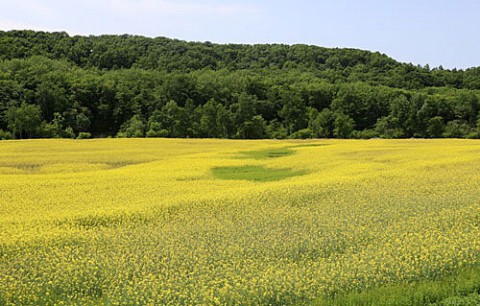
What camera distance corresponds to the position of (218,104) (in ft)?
300

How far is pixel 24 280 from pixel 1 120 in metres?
73.7

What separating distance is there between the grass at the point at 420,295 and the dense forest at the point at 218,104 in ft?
223

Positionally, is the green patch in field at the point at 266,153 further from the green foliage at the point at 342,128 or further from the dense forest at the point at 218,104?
the green foliage at the point at 342,128

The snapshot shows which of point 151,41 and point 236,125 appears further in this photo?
point 151,41

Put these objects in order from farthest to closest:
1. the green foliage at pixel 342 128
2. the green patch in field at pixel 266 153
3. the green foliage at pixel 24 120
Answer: the green foliage at pixel 342 128 < the green foliage at pixel 24 120 < the green patch in field at pixel 266 153

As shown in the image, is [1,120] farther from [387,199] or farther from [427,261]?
[427,261]

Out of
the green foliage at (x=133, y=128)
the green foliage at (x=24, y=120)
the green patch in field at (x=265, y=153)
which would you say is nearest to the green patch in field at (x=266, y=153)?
the green patch in field at (x=265, y=153)

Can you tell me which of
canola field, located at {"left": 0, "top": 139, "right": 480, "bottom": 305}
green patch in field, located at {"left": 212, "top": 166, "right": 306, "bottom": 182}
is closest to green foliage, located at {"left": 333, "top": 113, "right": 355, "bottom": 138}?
green patch in field, located at {"left": 212, "top": 166, "right": 306, "bottom": 182}

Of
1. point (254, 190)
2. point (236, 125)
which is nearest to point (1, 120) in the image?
→ point (236, 125)

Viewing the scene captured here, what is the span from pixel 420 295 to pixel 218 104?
81823mm

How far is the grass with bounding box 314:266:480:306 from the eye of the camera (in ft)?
34.1

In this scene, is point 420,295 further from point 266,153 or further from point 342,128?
point 342,128

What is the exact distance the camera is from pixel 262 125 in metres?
90.4

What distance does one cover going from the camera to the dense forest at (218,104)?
83375mm
